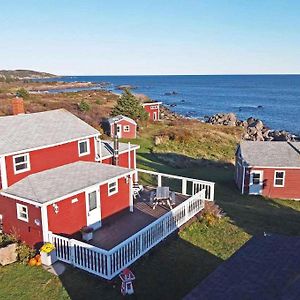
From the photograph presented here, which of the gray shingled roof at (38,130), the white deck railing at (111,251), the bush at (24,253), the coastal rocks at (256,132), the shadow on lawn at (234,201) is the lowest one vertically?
the coastal rocks at (256,132)

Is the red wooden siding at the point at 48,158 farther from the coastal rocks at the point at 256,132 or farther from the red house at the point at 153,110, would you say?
the red house at the point at 153,110

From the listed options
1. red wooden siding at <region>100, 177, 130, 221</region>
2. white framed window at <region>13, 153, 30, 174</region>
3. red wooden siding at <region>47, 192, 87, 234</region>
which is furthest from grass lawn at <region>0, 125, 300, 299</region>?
white framed window at <region>13, 153, 30, 174</region>

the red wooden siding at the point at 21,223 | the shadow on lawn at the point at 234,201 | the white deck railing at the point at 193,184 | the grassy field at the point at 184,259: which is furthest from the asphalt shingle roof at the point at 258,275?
the white deck railing at the point at 193,184

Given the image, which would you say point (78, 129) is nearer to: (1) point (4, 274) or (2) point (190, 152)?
(1) point (4, 274)

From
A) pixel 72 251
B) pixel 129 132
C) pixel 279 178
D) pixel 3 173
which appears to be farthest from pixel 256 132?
pixel 72 251

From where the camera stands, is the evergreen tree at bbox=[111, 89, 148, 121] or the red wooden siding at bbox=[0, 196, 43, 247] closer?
the red wooden siding at bbox=[0, 196, 43, 247]

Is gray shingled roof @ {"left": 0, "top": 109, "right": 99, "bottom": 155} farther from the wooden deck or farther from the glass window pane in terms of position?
the wooden deck
